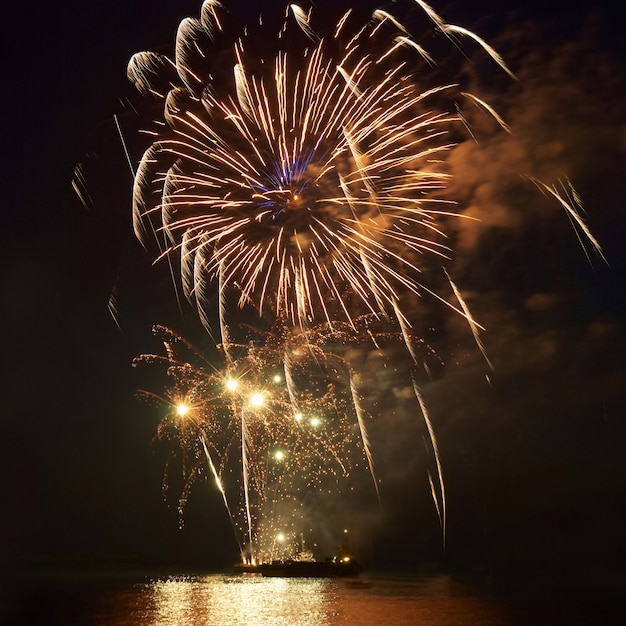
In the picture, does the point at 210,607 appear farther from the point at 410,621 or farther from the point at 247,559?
the point at 247,559

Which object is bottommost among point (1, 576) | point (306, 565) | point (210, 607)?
point (210, 607)

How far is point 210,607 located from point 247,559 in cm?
7436

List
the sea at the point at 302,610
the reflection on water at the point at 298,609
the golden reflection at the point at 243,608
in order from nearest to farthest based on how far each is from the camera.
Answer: the golden reflection at the point at 243,608 → the reflection on water at the point at 298,609 → the sea at the point at 302,610

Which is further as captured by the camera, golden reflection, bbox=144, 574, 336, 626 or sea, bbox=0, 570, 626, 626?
sea, bbox=0, 570, 626, 626

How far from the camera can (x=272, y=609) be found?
137 ft

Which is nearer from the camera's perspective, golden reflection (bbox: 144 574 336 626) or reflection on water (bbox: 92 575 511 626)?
golden reflection (bbox: 144 574 336 626)

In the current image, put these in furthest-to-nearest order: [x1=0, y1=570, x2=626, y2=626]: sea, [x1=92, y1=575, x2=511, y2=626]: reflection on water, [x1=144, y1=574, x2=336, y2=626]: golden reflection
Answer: [x1=0, y1=570, x2=626, y2=626]: sea, [x1=92, y1=575, x2=511, y2=626]: reflection on water, [x1=144, y1=574, x2=336, y2=626]: golden reflection

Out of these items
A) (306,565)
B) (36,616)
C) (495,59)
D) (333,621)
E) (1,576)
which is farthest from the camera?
(1,576)

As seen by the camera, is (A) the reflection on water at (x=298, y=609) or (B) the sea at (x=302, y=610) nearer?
(A) the reflection on water at (x=298, y=609)

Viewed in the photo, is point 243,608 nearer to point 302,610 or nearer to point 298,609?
point 298,609

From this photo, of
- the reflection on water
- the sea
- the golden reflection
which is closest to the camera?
the golden reflection

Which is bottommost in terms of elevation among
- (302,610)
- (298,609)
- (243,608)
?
(302,610)

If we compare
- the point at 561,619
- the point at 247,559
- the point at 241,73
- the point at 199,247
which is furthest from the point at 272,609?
the point at 247,559

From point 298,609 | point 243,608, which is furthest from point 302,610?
point 243,608
